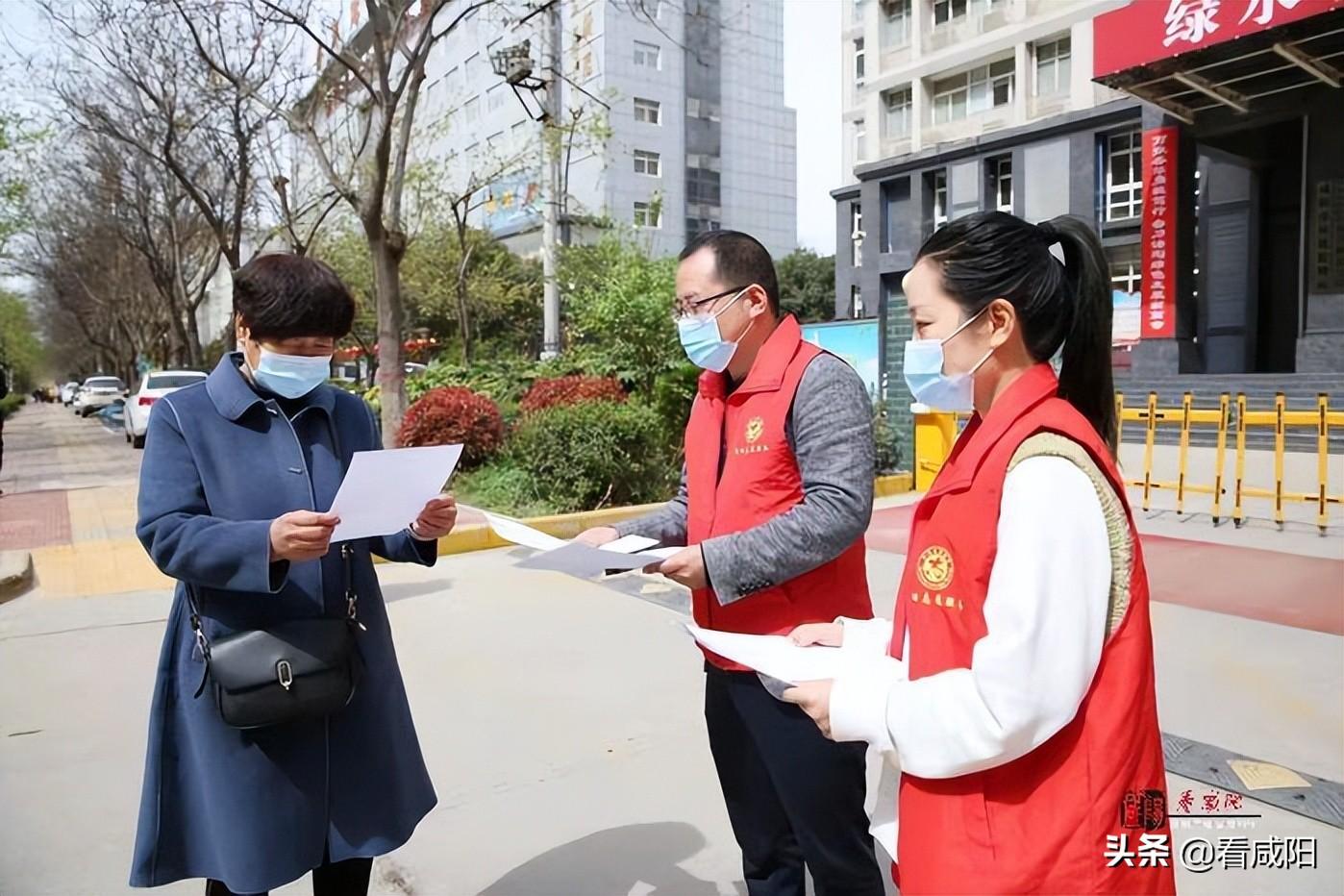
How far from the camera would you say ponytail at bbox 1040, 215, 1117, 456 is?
4.26ft

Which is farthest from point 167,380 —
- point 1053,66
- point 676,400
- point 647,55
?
point 647,55

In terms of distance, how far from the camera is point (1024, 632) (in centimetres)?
109

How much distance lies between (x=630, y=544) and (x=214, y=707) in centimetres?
82

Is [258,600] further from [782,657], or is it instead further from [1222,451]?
[1222,451]

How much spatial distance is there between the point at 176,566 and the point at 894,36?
32.8 metres

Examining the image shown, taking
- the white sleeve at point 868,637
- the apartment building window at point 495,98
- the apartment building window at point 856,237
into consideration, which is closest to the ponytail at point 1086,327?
the white sleeve at point 868,637

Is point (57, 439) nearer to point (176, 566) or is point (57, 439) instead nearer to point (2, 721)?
point (2, 721)

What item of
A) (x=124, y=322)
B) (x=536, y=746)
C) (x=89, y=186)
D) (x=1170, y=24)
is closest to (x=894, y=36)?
(x=1170, y=24)

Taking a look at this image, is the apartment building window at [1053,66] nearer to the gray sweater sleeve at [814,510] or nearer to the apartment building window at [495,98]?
the apartment building window at [495,98]

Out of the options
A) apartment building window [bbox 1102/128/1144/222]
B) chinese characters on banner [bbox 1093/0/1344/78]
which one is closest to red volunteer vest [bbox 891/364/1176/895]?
chinese characters on banner [bbox 1093/0/1344/78]

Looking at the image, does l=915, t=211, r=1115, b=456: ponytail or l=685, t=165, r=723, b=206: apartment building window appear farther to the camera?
l=685, t=165, r=723, b=206: apartment building window

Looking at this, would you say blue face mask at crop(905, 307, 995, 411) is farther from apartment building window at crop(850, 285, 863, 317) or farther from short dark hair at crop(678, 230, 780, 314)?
apartment building window at crop(850, 285, 863, 317)

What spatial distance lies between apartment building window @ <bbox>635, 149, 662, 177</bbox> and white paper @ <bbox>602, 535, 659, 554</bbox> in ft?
132

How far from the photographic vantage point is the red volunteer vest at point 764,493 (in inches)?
71.4
